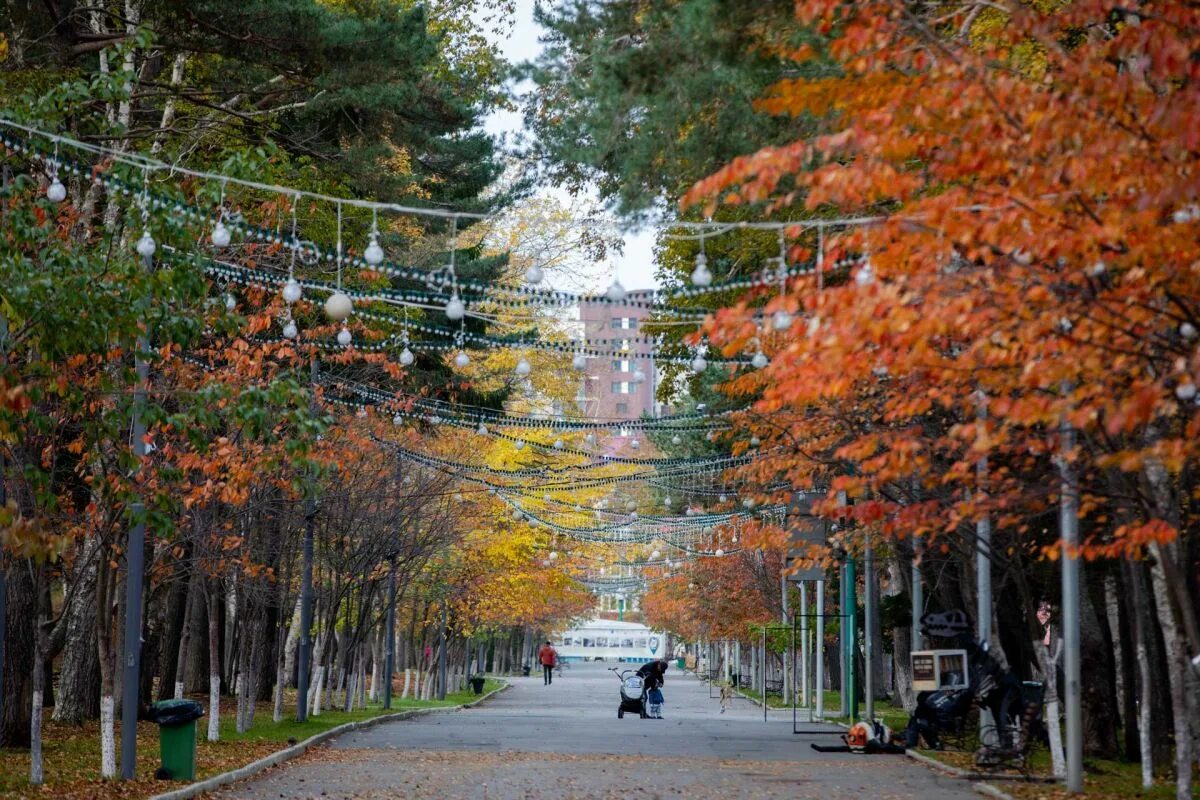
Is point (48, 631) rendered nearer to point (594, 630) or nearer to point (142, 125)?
point (142, 125)

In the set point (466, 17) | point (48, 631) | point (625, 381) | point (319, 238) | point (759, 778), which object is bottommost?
point (759, 778)

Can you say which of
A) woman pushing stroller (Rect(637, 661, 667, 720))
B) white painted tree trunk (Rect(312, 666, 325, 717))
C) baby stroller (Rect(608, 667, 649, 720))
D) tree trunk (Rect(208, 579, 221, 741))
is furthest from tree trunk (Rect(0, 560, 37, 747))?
baby stroller (Rect(608, 667, 649, 720))

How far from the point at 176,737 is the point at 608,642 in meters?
154

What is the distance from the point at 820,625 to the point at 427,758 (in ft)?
50.2

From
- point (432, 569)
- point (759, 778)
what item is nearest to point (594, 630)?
point (432, 569)

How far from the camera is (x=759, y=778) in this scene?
67.9ft

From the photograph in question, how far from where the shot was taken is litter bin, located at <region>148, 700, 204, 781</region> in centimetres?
1802

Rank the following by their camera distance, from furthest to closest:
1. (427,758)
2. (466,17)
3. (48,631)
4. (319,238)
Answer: (466,17), (319,238), (48,631), (427,758)

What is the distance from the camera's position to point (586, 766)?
2223 cm

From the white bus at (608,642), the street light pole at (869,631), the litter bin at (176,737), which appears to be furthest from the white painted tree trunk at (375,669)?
the white bus at (608,642)

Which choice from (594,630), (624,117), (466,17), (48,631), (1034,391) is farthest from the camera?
(594,630)

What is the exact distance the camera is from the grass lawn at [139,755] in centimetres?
1673

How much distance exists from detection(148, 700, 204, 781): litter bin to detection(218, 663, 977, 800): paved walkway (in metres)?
0.88

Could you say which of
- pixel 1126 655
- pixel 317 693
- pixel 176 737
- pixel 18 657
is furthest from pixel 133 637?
pixel 317 693
